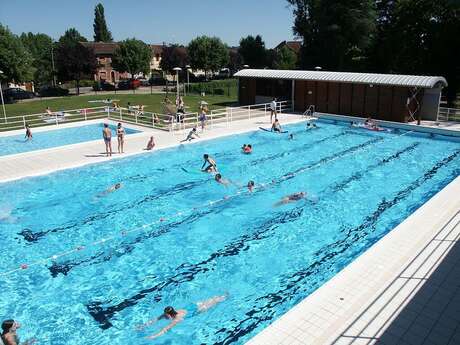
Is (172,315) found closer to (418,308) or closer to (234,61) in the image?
(418,308)

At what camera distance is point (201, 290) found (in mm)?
8766

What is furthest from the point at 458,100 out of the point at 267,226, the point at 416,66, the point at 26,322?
the point at 26,322

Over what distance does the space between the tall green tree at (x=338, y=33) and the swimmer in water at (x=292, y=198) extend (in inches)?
1340

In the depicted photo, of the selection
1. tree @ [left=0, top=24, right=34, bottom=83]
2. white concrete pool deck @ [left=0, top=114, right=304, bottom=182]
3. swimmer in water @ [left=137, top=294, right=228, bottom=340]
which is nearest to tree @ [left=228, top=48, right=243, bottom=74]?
tree @ [left=0, top=24, right=34, bottom=83]

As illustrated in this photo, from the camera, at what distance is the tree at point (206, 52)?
66.7m

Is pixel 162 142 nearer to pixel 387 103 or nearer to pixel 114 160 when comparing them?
pixel 114 160

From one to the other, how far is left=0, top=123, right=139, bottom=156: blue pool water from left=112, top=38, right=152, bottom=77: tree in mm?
35000

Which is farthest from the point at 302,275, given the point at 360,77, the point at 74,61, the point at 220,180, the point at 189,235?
the point at 74,61

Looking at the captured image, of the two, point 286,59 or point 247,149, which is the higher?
point 286,59

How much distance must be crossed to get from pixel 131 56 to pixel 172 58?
1114 centimetres

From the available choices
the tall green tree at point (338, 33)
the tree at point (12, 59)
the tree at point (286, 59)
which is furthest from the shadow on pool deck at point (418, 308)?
the tree at point (286, 59)

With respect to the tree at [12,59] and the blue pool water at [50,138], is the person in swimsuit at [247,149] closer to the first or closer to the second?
the blue pool water at [50,138]

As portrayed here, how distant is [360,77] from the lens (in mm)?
26500

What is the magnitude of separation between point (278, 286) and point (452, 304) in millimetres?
3413
